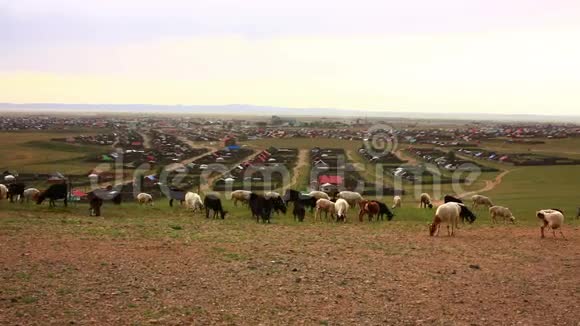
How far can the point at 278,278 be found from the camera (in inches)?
476

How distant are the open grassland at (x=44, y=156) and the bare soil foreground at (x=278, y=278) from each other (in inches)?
1810

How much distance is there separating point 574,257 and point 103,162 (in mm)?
61403

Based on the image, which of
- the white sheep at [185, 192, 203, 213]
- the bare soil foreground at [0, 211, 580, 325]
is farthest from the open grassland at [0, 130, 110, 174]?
the bare soil foreground at [0, 211, 580, 325]

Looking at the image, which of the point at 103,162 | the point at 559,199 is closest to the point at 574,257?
the point at 559,199

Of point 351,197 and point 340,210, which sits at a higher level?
point 340,210

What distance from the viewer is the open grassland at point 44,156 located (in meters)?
60.3

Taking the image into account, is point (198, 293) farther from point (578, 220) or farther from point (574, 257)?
point (578, 220)

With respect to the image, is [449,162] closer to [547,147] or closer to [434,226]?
[547,147]

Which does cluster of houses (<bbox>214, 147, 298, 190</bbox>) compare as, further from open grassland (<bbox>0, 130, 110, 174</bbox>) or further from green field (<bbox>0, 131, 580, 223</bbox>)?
open grassland (<bbox>0, 130, 110, 174</bbox>)

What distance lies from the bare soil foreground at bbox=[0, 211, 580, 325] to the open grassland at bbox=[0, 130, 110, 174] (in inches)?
1810

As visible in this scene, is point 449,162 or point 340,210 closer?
point 340,210

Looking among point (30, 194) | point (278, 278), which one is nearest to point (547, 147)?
point (30, 194)

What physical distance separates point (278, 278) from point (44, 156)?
70828 mm

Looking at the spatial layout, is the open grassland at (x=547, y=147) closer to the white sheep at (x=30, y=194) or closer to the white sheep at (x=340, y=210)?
the white sheep at (x=340, y=210)
